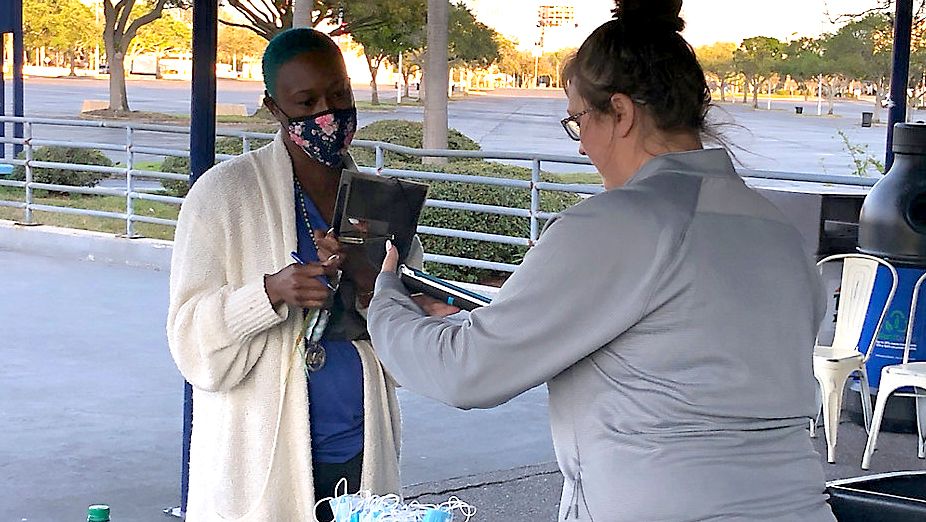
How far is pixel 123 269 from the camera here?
39.5ft

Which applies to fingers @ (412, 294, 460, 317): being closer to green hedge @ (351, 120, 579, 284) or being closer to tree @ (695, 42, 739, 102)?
tree @ (695, 42, 739, 102)

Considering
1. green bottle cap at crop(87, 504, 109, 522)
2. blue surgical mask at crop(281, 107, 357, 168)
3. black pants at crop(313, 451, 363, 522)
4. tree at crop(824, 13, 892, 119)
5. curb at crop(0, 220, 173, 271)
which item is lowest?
curb at crop(0, 220, 173, 271)

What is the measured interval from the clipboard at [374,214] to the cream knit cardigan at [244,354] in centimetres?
17

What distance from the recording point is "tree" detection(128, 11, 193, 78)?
2168 inches

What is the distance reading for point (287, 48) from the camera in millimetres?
2605

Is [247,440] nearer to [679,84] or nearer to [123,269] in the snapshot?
[679,84]

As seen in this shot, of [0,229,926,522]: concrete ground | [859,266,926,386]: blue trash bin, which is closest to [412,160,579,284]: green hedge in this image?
[0,229,926,522]: concrete ground

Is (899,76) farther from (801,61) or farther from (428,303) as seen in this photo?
(801,61)

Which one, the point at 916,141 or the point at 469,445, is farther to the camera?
Answer: the point at 916,141

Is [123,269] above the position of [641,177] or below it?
below

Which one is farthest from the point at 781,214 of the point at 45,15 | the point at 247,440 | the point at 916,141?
the point at 45,15

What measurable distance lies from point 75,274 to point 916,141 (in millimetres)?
7630

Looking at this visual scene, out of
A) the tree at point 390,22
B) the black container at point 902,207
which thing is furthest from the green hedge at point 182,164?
the tree at point 390,22

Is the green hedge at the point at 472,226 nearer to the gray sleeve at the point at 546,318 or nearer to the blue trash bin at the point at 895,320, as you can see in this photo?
the blue trash bin at the point at 895,320
